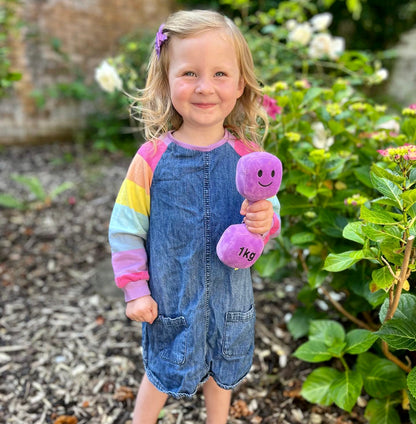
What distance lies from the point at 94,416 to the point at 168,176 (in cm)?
114

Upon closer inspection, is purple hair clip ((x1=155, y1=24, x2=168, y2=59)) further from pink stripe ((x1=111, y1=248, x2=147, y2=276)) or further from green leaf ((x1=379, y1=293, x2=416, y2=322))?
green leaf ((x1=379, y1=293, x2=416, y2=322))

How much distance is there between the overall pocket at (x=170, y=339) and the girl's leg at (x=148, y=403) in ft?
0.55

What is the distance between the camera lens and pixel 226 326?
4.34ft

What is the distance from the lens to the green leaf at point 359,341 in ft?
5.07

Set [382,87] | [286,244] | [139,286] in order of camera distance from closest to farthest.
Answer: [139,286], [286,244], [382,87]

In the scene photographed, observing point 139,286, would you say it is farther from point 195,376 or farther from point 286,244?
point 286,244

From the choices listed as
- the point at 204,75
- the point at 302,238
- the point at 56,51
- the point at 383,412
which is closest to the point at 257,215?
the point at 204,75

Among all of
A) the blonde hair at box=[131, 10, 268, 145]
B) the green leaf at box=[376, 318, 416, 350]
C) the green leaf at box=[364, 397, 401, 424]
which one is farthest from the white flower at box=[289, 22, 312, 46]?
the green leaf at box=[364, 397, 401, 424]

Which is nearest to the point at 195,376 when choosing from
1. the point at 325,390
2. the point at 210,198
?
the point at 210,198

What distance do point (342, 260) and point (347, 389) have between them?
630 millimetres

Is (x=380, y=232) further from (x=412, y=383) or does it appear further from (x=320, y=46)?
(x=320, y=46)

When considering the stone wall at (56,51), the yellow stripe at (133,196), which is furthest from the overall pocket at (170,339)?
the stone wall at (56,51)

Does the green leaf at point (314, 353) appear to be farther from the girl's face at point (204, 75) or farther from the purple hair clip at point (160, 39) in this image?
the purple hair clip at point (160, 39)

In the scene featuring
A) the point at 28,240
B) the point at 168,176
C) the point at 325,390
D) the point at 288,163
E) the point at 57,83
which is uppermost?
the point at 168,176
